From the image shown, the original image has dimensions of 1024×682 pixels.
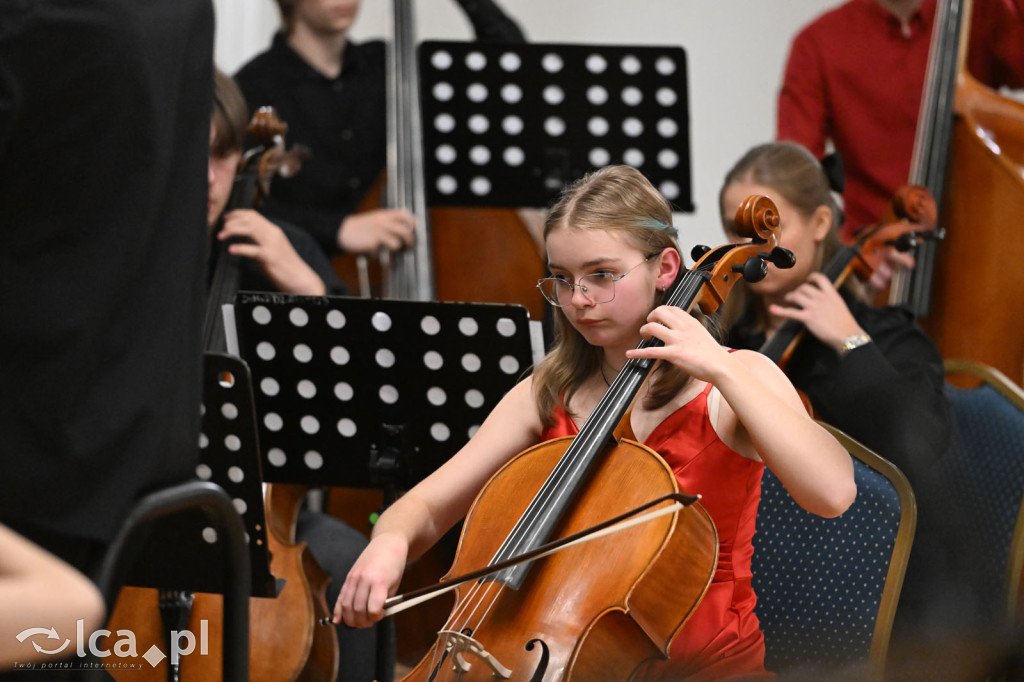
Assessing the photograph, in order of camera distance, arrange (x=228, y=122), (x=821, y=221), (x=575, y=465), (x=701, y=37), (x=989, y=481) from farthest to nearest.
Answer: (x=701, y=37)
(x=228, y=122)
(x=821, y=221)
(x=989, y=481)
(x=575, y=465)

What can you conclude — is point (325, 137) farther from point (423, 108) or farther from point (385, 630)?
point (385, 630)

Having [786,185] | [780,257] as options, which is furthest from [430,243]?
[780,257]

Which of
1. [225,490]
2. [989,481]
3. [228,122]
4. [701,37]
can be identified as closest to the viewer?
[225,490]

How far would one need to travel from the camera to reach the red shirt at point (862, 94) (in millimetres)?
2971

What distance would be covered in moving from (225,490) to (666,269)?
700 mm

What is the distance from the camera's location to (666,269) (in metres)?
1.53

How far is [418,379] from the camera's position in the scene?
1789 millimetres

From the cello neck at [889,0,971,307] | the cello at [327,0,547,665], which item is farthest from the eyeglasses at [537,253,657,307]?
the cello at [327,0,547,665]

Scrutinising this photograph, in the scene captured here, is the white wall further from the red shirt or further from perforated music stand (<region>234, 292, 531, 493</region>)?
perforated music stand (<region>234, 292, 531, 493</region>)

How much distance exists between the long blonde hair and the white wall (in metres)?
2.48

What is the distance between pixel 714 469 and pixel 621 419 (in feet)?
0.54

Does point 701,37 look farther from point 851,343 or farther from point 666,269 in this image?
point 666,269

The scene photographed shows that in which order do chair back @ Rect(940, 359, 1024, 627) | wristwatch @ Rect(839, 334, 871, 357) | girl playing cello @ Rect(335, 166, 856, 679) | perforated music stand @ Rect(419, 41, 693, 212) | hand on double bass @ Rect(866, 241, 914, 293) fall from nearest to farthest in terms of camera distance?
girl playing cello @ Rect(335, 166, 856, 679) → chair back @ Rect(940, 359, 1024, 627) → wristwatch @ Rect(839, 334, 871, 357) → hand on double bass @ Rect(866, 241, 914, 293) → perforated music stand @ Rect(419, 41, 693, 212)

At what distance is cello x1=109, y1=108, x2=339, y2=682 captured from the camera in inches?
67.8
